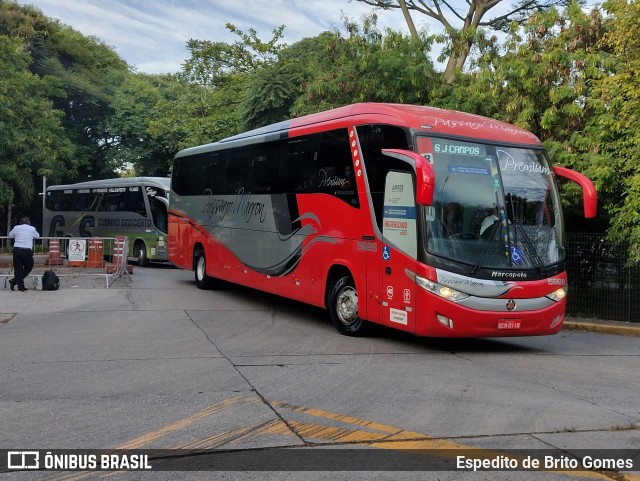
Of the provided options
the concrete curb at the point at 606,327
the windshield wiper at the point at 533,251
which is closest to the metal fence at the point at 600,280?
the concrete curb at the point at 606,327

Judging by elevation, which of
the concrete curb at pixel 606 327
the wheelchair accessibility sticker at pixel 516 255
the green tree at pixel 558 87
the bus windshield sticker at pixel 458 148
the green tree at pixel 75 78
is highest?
the green tree at pixel 75 78

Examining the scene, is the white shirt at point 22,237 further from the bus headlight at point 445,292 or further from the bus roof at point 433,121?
the bus headlight at point 445,292

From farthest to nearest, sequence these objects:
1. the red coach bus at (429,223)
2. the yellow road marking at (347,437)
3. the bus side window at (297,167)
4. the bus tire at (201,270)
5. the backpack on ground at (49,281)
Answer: the bus tire at (201,270) → the backpack on ground at (49,281) → the bus side window at (297,167) → the red coach bus at (429,223) → the yellow road marking at (347,437)

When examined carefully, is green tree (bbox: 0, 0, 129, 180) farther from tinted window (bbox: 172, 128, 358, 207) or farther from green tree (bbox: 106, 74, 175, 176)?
tinted window (bbox: 172, 128, 358, 207)

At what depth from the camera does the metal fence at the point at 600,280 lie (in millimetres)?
14547

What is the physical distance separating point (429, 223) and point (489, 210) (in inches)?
36.3

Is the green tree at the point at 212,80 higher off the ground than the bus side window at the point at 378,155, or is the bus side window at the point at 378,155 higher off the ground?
the green tree at the point at 212,80

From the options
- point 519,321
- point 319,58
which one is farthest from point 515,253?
point 319,58

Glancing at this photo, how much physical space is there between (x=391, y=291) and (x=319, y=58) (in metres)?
14.3

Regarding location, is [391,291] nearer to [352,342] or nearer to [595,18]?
[352,342]

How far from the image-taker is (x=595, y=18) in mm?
15492

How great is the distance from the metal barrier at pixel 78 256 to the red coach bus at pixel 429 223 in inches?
347

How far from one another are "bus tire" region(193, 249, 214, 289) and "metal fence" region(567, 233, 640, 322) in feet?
28.7

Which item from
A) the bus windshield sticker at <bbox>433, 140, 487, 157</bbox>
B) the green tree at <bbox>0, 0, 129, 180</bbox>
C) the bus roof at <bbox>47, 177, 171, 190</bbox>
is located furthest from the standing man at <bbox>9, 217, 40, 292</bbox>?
the green tree at <bbox>0, 0, 129, 180</bbox>
